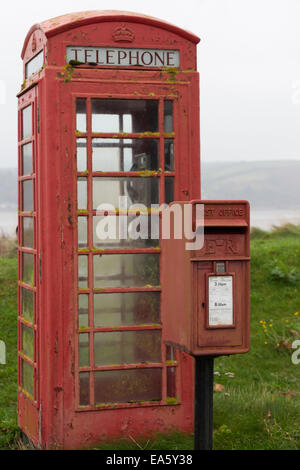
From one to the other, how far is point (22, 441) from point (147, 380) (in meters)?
1.26

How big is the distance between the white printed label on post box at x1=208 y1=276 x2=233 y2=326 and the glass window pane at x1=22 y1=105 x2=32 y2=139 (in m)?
2.09

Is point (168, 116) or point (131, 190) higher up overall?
point (168, 116)

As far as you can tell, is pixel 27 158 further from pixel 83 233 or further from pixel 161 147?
pixel 161 147

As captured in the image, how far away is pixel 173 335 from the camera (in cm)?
446

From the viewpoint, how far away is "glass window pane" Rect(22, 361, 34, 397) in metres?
5.46

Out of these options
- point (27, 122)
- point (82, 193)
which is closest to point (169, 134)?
point (82, 193)

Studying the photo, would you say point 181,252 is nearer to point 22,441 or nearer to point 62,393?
point 62,393

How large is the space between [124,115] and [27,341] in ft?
6.59

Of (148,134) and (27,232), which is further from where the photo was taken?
(27,232)

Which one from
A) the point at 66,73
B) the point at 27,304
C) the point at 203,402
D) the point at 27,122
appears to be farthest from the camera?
the point at 27,304

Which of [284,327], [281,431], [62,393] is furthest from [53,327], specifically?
[284,327]

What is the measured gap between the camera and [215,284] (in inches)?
166

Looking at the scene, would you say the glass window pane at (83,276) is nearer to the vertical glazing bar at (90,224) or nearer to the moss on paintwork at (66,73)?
the vertical glazing bar at (90,224)

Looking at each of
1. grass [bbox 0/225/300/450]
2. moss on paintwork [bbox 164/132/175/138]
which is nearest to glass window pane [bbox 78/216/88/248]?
moss on paintwork [bbox 164/132/175/138]
